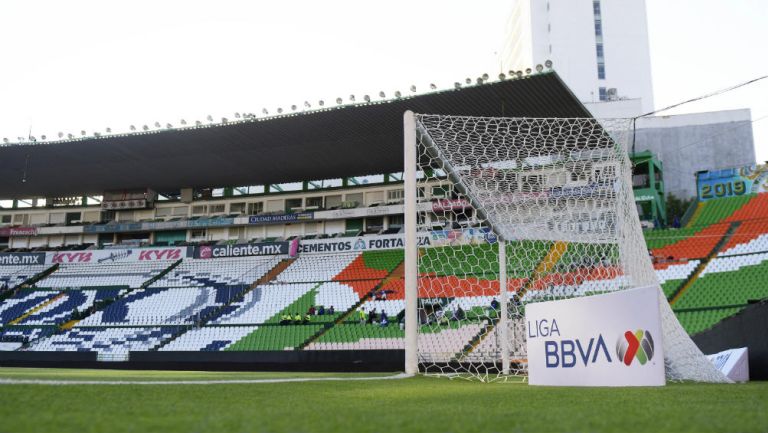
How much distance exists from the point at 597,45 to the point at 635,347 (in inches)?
1798

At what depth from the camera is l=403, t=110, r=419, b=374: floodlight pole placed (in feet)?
28.6

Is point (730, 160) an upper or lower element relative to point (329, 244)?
upper

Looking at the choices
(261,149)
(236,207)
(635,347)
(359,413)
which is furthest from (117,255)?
(359,413)

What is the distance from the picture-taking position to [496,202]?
10555 millimetres

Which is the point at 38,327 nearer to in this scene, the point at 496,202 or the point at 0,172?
the point at 0,172

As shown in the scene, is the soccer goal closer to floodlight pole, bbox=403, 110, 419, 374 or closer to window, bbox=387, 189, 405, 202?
floodlight pole, bbox=403, 110, 419, 374

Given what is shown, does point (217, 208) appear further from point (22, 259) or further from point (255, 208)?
point (22, 259)

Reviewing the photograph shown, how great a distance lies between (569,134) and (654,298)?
465cm

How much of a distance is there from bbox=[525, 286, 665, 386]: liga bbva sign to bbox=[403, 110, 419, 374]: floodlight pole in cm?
238

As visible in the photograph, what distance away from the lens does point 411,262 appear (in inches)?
347

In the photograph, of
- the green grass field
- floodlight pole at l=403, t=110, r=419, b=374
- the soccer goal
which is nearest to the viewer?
the green grass field

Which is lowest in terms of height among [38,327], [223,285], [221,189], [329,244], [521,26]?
[38,327]

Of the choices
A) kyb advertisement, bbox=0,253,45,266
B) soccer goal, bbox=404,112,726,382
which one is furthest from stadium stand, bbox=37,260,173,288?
soccer goal, bbox=404,112,726,382

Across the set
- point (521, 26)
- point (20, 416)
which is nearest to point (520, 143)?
point (20, 416)
